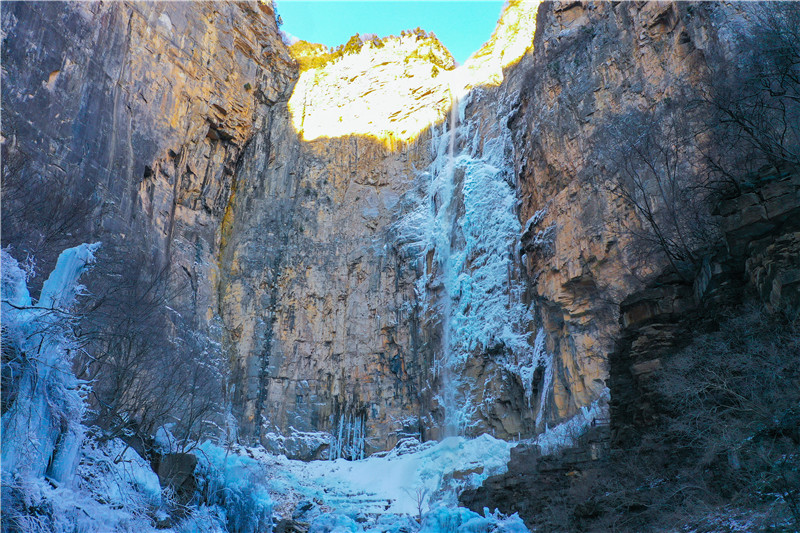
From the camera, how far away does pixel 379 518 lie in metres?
25.9

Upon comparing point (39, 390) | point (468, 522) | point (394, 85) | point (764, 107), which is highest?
point (394, 85)

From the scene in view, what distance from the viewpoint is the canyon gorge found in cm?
1491

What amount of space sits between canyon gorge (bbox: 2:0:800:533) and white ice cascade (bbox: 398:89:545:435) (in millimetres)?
180

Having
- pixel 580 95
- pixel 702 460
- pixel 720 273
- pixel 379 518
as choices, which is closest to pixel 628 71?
pixel 580 95

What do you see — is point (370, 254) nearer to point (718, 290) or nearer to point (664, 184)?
point (664, 184)

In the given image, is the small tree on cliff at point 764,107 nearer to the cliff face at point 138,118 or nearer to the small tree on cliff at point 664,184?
the small tree on cliff at point 664,184

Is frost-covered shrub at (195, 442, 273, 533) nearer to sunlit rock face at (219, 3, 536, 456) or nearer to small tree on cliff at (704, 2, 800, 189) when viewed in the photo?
sunlit rock face at (219, 3, 536, 456)

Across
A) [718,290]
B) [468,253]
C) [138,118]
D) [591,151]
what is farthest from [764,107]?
[138,118]

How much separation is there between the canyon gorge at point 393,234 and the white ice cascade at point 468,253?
0.18m

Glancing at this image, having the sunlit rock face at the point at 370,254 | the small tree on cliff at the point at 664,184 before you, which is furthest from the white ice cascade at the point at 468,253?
the small tree on cliff at the point at 664,184

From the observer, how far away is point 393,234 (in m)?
38.3

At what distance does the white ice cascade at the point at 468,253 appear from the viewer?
97.2 ft

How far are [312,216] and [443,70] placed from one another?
14.6 metres

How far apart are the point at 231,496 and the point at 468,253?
18.8 m
